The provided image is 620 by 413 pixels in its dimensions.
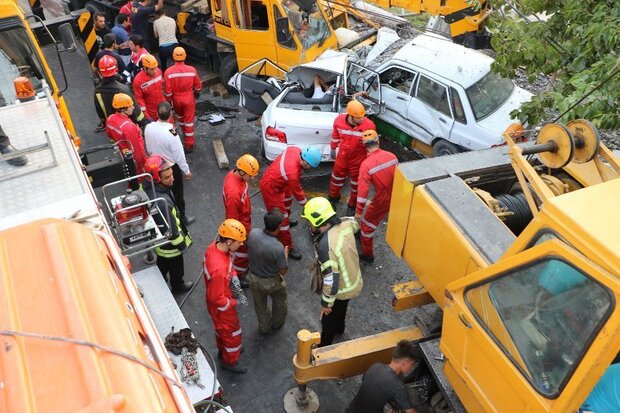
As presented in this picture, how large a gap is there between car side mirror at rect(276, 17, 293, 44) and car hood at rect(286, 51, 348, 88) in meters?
1.01

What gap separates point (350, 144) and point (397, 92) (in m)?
1.91

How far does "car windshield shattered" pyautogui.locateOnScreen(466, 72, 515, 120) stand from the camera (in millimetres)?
7996

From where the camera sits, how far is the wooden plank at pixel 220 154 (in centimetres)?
863

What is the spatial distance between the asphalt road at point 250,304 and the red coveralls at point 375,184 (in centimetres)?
63

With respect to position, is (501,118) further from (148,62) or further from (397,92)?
(148,62)

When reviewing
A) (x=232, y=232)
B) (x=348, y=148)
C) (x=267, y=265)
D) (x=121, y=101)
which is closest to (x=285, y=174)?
(x=348, y=148)

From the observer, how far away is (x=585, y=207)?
2.58 meters

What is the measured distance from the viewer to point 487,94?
26.7 ft

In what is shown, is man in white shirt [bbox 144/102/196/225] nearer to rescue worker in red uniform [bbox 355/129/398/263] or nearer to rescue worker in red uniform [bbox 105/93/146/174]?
rescue worker in red uniform [bbox 105/93/146/174]

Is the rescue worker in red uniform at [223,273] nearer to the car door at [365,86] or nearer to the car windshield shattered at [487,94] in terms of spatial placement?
the car door at [365,86]

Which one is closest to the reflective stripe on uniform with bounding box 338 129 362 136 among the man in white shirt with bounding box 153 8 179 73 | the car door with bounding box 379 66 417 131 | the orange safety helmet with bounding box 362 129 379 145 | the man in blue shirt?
the orange safety helmet with bounding box 362 129 379 145

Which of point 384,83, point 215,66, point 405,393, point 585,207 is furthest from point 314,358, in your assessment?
point 215,66

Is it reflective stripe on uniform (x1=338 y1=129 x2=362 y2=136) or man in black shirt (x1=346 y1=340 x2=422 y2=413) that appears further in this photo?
reflective stripe on uniform (x1=338 y1=129 x2=362 y2=136)

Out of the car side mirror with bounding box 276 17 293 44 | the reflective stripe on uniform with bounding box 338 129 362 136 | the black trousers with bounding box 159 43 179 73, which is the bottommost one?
the black trousers with bounding box 159 43 179 73
